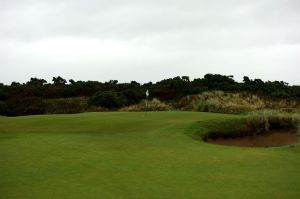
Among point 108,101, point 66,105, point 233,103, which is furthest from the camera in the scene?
point 66,105

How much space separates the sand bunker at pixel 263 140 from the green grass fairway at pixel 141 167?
50.2 inches

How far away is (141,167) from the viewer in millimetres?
10977

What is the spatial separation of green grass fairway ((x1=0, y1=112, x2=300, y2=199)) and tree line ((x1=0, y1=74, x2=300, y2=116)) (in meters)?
24.6

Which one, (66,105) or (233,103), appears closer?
(233,103)

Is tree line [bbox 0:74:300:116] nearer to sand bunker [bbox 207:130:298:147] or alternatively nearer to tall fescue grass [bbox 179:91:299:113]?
tall fescue grass [bbox 179:91:299:113]

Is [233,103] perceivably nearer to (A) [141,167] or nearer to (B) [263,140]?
(B) [263,140]

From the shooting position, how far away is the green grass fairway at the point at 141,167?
880 centimetres

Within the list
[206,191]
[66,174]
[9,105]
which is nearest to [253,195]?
[206,191]

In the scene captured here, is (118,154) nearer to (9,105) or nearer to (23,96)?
(9,105)

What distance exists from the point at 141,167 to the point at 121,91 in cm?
3781

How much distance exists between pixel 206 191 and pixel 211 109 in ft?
70.5

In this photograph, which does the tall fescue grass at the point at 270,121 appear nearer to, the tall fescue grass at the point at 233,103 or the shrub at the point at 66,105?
the tall fescue grass at the point at 233,103

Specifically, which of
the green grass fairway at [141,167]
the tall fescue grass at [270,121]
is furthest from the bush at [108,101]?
the green grass fairway at [141,167]

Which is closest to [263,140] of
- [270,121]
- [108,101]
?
[270,121]
